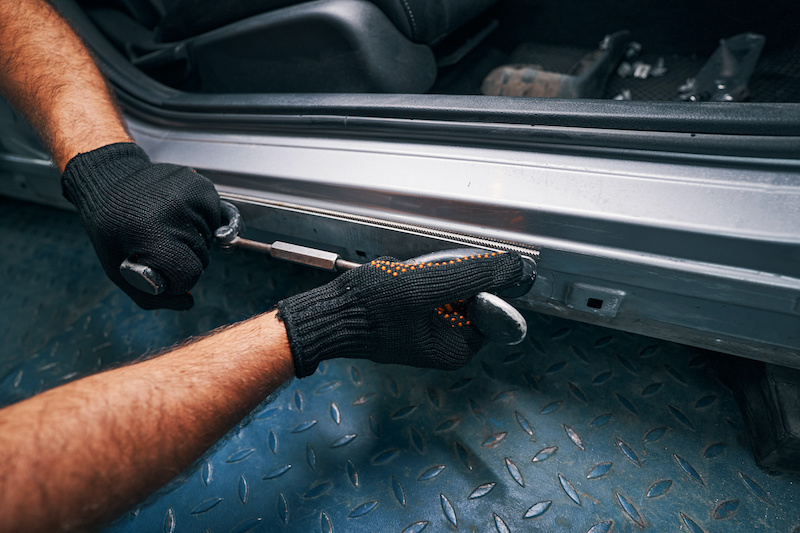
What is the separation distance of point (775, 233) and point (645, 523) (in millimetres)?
741

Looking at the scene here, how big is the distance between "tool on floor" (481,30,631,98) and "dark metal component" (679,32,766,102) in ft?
1.16

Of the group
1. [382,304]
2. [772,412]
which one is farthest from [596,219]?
[772,412]

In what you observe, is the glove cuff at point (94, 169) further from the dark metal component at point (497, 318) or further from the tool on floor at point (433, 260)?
the dark metal component at point (497, 318)

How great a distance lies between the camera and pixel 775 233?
2.17 feet

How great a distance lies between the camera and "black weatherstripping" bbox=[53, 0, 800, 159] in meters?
0.76

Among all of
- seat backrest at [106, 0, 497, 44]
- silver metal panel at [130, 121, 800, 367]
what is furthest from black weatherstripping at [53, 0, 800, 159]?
seat backrest at [106, 0, 497, 44]

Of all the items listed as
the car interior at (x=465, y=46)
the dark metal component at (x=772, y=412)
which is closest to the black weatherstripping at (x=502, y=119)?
the car interior at (x=465, y=46)

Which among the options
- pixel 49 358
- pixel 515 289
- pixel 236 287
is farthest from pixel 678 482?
pixel 49 358

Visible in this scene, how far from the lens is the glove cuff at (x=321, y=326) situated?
0.84m

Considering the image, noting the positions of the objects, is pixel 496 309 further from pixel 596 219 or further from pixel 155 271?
pixel 155 271

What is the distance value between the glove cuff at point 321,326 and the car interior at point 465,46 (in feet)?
2.44

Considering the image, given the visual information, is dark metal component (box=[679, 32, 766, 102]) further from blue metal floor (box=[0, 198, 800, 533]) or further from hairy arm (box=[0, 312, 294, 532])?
hairy arm (box=[0, 312, 294, 532])

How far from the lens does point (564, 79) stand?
156cm

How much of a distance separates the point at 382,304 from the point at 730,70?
5.88 feet
